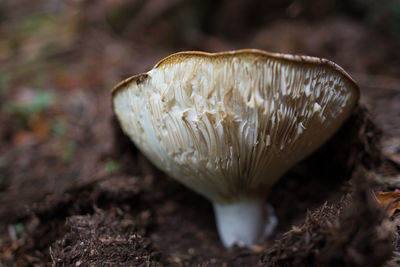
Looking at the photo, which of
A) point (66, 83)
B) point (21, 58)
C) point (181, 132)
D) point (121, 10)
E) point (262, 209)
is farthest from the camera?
point (121, 10)

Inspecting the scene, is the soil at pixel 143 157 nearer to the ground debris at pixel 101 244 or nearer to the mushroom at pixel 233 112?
the ground debris at pixel 101 244

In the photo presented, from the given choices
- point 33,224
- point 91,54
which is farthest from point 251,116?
point 91,54

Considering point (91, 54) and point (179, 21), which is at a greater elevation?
point (179, 21)

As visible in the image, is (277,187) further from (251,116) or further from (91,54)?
(91,54)

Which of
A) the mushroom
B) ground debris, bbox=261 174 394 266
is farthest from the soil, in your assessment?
the mushroom

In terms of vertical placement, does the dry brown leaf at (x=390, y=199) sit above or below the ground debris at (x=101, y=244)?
above

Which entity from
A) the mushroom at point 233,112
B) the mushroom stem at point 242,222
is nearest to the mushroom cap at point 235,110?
the mushroom at point 233,112

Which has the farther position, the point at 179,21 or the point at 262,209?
the point at 179,21
